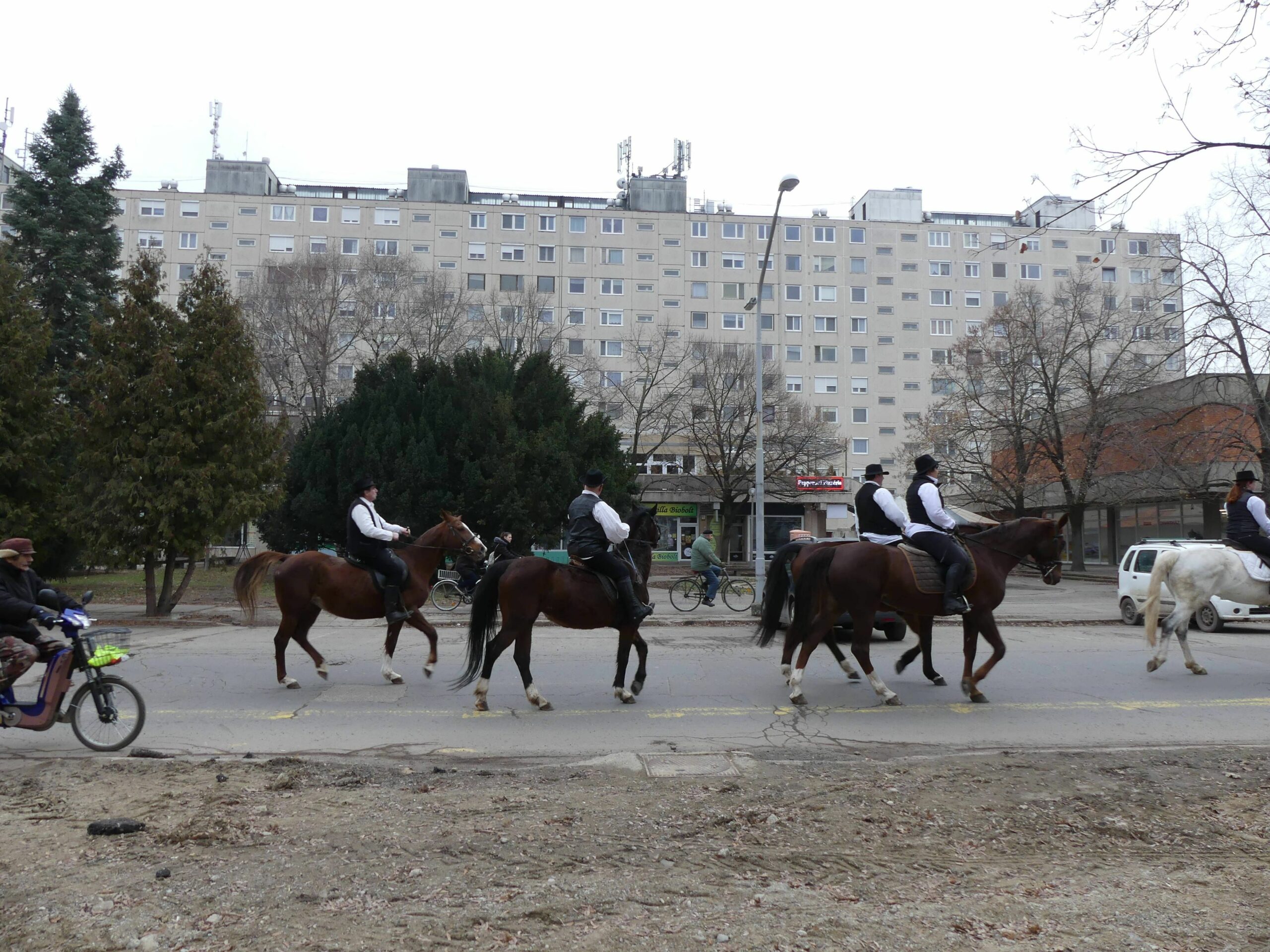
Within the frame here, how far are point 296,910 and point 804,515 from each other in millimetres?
52097

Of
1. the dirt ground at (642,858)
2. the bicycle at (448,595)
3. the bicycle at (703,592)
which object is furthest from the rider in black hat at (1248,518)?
the bicycle at (448,595)

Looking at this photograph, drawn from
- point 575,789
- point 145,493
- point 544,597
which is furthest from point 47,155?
point 575,789

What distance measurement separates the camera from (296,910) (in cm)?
387

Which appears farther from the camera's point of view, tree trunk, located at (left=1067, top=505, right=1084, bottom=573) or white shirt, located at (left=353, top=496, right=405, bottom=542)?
tree trunk, located at (left=1067, top=505, right=1084, bottom=573)

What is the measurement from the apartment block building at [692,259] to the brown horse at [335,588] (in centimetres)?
4804

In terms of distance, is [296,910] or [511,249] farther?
[511,249]

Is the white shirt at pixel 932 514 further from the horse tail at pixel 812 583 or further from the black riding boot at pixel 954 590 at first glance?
the horse tail at pixel 812 583

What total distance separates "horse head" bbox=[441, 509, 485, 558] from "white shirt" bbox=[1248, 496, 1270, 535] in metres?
9.13

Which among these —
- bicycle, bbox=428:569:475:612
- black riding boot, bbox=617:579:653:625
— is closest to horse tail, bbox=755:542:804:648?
black riding boot, bbox=617:579:653:625

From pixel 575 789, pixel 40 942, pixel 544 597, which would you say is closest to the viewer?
pixel 40 942

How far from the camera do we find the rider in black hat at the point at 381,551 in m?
10.4

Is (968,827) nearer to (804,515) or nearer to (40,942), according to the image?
(40,942)

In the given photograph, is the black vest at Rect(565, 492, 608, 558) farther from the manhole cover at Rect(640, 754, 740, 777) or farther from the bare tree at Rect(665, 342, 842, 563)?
the bare tree at Rect(665, 342, 842, 563)

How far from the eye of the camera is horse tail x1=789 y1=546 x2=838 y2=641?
9.38m
